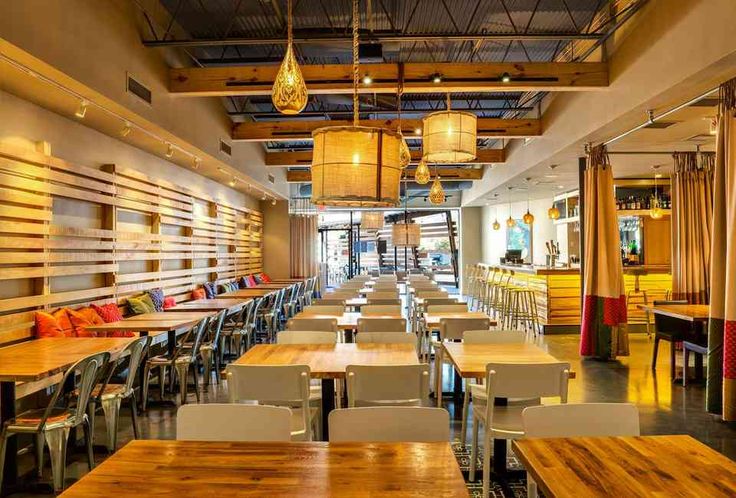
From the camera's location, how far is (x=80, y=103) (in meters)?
5.32

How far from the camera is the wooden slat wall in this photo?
502cm

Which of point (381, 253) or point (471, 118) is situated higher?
point (471, 118)

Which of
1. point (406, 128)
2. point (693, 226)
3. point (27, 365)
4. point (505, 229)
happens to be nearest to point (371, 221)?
point (406, 128)

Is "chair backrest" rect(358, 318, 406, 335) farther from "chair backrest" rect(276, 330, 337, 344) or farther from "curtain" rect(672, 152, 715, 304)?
"curtain" rect(672, 152, 715, 304)

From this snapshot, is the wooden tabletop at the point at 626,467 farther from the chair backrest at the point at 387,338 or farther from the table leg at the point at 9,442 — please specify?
the table leg at the point at 9,442

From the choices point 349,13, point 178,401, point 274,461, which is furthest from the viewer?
point 349,13

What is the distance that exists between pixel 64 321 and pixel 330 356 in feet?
11.5

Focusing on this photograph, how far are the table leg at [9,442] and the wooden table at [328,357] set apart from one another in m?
1.52

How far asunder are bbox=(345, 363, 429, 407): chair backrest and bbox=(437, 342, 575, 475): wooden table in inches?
13.2

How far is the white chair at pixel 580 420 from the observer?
2219 millimetres

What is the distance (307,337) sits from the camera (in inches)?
171

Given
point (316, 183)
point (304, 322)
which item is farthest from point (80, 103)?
point (316, 183)

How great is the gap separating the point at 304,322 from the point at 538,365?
101 inches

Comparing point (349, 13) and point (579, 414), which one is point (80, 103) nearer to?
point (349, 13)
